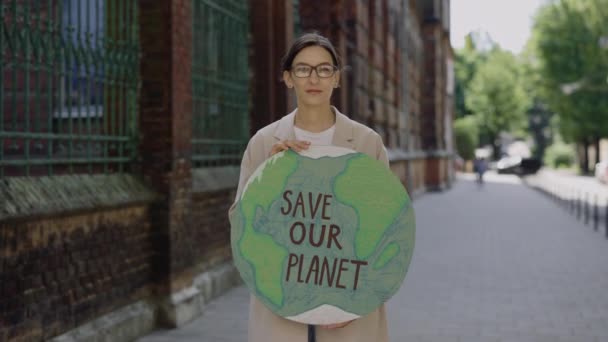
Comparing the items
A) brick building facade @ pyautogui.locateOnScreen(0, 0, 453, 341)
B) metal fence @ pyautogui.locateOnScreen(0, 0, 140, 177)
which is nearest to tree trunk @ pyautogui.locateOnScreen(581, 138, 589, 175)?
brick building facade @ pyautogui.locateOnScreen(0, 0, 453, 341)

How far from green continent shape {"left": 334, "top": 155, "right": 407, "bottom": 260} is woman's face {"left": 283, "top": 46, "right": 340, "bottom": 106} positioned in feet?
1.02

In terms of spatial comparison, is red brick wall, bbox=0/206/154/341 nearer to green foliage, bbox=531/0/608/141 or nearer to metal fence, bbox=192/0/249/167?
metal fence, bbox=192/0/249/167

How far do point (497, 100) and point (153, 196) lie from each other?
225ft

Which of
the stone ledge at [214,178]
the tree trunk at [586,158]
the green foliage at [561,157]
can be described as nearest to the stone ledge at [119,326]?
the stone ledge at [214,178]

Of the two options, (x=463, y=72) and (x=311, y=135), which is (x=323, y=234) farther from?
(x=463, y=72)

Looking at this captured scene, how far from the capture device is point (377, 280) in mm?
2789

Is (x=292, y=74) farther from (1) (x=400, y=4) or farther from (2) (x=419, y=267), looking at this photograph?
(1) (x=400, y=4)

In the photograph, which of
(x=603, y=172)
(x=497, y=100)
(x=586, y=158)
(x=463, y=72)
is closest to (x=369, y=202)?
(x=603, y=172)

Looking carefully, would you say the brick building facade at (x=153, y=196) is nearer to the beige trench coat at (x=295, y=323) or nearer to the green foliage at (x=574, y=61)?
the beige trench coat at (x=295, y=323)

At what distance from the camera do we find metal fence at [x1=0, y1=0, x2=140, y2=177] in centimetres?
486

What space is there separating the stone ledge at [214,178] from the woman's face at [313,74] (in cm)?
470

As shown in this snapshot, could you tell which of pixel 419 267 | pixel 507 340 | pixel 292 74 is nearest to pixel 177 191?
pixel 507 340

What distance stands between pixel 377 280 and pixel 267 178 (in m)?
0.58

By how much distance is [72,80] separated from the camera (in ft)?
18.8
